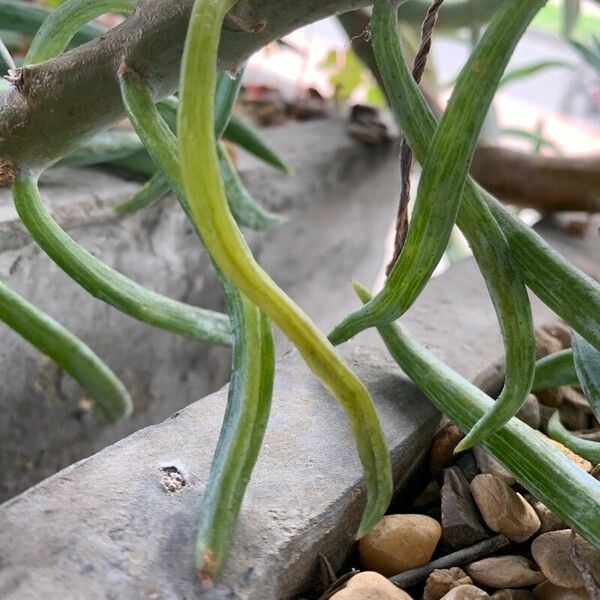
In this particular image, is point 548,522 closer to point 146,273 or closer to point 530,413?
point 530,413

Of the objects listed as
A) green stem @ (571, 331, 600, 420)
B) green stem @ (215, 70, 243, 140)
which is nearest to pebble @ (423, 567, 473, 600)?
green stem @ (571, 331, 600, 420)

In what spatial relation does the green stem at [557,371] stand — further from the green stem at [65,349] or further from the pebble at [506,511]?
the green stem at [65,349]

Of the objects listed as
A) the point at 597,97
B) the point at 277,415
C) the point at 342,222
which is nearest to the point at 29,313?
the point at 277,415

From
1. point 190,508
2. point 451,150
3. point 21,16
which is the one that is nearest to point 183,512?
point 190,508

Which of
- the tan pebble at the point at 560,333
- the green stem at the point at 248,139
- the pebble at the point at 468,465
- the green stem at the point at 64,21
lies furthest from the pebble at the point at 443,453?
the green stem at the point at 248,139

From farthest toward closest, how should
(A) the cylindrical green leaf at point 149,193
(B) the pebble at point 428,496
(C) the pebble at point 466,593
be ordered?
(A) the cylindrical green leaf at point 149,193, (B) the pebble at point 428,496, (C) the pebble at point 466,593

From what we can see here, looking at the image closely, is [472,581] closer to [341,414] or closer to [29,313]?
[341,414]
